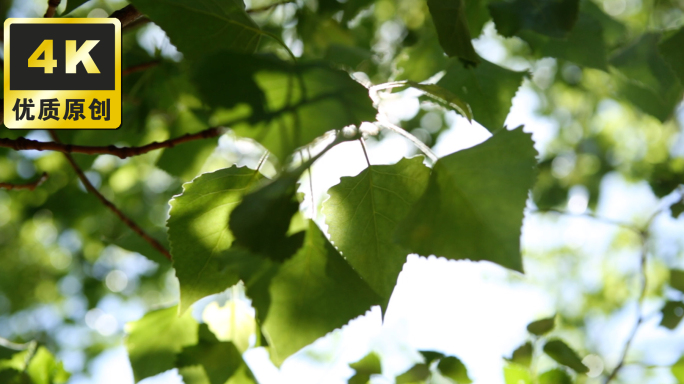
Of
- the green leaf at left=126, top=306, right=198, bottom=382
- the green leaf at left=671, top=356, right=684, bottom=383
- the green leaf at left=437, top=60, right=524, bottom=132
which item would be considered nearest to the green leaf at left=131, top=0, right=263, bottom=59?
the green leaf at left=437, top=60, right=524, bottom=132

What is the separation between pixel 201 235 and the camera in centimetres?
48

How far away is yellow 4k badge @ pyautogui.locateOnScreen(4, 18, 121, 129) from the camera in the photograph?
2.29ft

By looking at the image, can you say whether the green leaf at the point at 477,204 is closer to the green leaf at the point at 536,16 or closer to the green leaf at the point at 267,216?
the green leaf at the point at 267,216

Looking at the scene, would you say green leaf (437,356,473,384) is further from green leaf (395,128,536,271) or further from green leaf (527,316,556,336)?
green leaf (395,128,536,271)

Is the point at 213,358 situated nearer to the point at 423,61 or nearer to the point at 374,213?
the point at 374,213

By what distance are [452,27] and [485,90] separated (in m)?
0.21

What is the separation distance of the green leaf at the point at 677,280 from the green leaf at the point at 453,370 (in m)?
0.51

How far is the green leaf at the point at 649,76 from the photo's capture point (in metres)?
0.70

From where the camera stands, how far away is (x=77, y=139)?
3.17 feet

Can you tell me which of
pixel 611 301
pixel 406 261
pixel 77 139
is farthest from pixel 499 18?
pixel 611 301

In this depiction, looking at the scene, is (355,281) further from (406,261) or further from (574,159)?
(574,159)

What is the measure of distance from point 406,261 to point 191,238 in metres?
0.21

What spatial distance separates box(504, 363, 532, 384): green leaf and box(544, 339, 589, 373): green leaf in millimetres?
47

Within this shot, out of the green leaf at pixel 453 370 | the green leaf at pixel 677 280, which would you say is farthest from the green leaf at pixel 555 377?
the green leaf at pixel 677 280
